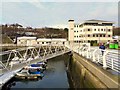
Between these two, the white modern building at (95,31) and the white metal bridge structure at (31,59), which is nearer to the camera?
the white metal bridge structure at (31,59)

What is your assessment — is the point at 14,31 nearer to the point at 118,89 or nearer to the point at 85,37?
the point at 85,37

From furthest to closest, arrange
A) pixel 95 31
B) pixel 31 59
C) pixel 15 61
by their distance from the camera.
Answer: pixel 95 31 < pixel 15 61 < pixel 31 59

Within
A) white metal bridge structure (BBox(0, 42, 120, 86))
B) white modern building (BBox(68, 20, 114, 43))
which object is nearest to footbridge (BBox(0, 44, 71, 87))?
white metal bridge structure (BBox(0, 42, 120, 86))

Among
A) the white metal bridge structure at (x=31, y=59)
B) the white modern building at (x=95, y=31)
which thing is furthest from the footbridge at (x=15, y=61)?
the white modern building at (x=95, y=31)

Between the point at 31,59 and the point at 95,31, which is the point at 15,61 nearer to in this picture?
the point at 31,59

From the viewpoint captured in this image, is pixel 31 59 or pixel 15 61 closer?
pixel 31 59

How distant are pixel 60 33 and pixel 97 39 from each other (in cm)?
4304

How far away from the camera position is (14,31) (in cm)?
12669

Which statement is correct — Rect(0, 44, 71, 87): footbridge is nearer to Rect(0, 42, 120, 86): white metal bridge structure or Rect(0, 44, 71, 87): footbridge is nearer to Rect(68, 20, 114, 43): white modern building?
Rect(0, 42, 120, 86): white metal bridge structure

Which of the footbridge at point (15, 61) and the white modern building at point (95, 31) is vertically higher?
the white modern building at point (95, 31)

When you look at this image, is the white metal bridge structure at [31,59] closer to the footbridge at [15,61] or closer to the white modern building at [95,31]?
the footbridge at [15,61]

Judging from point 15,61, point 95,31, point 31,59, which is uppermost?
point 95,31

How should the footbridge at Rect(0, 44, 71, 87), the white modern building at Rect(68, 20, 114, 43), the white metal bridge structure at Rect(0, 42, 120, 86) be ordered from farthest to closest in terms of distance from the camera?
the white modern building at Rect(68, 20, 114, 43) < the footbridge at Rect(0, 44, 71, 87) < the white metal bridge structure at Rect(0, 42, 120, 86)

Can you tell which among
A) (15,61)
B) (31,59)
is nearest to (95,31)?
(15,61)
